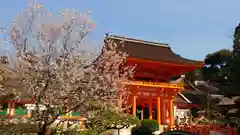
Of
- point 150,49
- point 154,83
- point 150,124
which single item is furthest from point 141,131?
point 150,49

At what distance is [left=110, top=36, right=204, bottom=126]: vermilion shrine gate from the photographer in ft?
82.4

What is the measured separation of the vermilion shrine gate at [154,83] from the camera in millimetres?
25109

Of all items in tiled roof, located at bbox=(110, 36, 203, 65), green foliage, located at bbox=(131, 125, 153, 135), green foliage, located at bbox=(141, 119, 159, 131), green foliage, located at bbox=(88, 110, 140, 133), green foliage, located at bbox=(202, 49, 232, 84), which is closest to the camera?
green foliage, located at bbox=(88, 110, 140, 133)

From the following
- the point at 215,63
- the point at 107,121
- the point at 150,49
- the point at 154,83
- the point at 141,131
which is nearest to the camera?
the point at 107,121

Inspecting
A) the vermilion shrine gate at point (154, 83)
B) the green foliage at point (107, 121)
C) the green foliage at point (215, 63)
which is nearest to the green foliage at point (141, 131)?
the vermilion shrine gate at point (154, 83)

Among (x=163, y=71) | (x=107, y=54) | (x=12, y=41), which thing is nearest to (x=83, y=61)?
(x=107, y=54)

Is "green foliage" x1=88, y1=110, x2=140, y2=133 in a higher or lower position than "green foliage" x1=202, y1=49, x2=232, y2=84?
lower

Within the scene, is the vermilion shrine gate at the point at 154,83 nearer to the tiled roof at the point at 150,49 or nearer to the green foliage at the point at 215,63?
the tiled roof at the point at 150,49

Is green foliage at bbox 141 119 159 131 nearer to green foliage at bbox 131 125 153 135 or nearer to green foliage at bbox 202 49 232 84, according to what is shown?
green foliage at bbox 131 125 153 135

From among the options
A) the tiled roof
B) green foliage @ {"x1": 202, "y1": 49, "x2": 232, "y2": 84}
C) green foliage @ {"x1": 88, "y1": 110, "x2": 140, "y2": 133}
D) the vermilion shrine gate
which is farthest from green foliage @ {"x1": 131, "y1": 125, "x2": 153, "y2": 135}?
green foliage @ {"x1": 202, "y1": 49, "x2": 232, "y2": 84}

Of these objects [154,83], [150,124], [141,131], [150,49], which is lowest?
[141,131]

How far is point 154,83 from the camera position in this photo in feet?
84.1

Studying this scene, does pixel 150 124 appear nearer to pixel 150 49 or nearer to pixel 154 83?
pixel 154 83

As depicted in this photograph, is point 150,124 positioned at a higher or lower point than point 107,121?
lower
